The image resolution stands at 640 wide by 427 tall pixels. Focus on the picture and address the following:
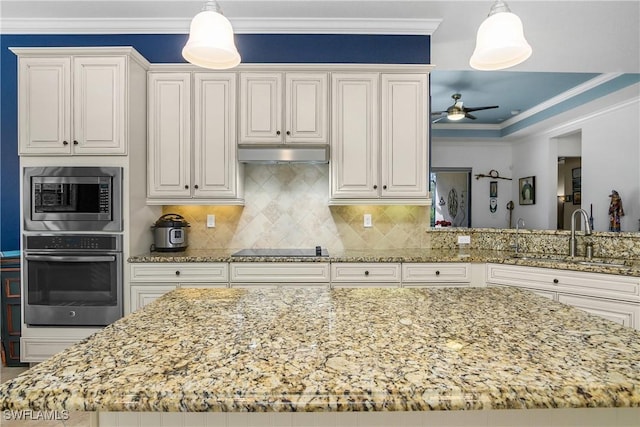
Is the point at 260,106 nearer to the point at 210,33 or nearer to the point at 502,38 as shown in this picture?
the point at 210,33

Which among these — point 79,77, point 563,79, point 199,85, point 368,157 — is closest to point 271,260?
point 368,157

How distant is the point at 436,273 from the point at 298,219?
4.39 feet

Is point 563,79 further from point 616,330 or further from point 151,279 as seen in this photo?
point 151,279

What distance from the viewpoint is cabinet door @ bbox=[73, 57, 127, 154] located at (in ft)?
8.85

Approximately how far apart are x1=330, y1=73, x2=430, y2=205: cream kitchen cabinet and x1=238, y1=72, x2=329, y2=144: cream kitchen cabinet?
13cm

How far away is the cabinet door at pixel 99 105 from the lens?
2697mm

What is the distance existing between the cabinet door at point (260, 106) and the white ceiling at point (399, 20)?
605 millimetres

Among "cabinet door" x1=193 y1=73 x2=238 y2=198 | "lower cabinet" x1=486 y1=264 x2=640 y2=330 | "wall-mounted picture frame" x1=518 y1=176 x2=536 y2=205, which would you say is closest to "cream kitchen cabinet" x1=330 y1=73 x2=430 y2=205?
"cabinet door" x1=193 y1=73 x2=238 y2=198

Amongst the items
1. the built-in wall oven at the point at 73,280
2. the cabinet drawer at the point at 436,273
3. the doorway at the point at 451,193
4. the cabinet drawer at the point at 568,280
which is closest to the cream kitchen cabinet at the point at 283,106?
the cabinet drawer at the point at 436,273

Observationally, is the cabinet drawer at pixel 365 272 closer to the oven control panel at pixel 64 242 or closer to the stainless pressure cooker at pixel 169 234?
the stainless pressure cooker at pixel 169 234

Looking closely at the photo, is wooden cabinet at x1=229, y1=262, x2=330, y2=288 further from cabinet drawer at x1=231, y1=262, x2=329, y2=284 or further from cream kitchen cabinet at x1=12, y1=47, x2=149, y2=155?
cream kitchen cabinet at x1=12, y1=47, x2=149, y2=155

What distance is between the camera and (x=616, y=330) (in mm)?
1001

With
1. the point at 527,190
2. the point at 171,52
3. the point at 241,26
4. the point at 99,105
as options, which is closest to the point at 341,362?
the point at 99,105

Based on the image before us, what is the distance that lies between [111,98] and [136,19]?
0.98 meters
